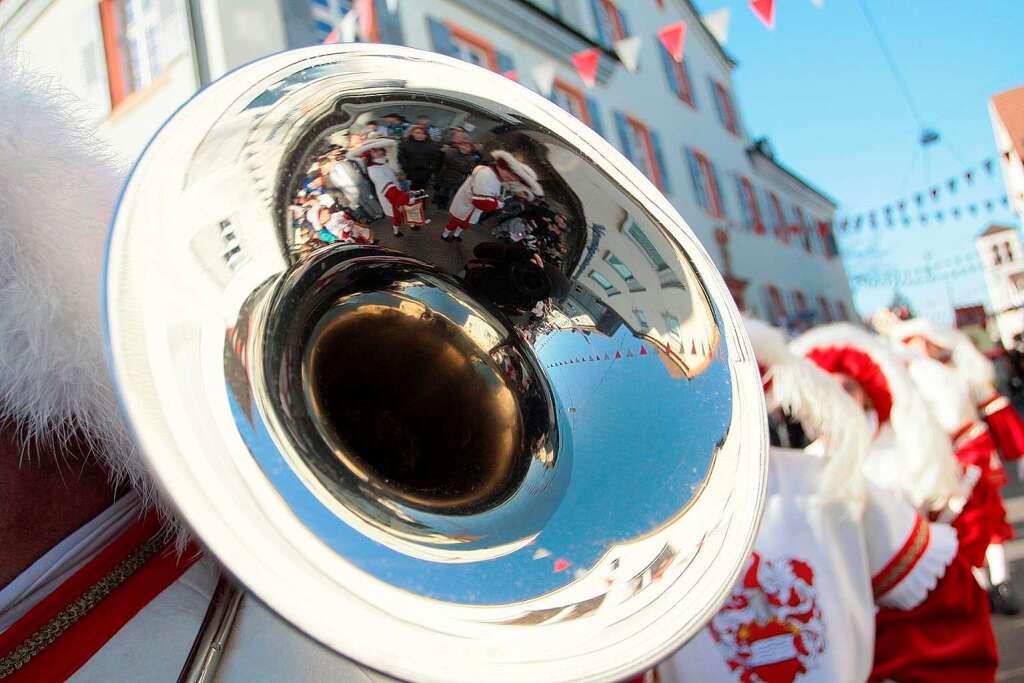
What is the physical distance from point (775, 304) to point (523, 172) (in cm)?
1421

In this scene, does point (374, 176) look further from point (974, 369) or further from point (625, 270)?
point (974, 369)

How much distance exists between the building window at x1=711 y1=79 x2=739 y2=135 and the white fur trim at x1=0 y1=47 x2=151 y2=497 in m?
15.4

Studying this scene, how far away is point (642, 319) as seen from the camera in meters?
1.13

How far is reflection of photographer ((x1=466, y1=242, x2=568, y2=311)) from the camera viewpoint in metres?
1.13

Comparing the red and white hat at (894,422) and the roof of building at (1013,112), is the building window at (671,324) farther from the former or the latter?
the roof of building at (1013,112)

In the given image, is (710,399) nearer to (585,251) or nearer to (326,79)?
(585,251)

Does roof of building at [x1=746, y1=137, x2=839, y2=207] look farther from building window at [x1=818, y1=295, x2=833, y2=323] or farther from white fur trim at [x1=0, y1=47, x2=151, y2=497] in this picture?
white fur trim at [x1=0, y1=47, x2=151, y2=497]

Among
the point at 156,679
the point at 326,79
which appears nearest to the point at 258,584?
the point at 156,679

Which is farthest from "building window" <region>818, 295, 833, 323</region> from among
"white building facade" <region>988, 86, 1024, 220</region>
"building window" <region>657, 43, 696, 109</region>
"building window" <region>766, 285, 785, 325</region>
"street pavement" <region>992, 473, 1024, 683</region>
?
"street pavement" <region>992, 473, 1024, 683</region>

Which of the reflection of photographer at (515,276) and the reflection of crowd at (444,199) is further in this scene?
the reflection of photographer at (515,276)

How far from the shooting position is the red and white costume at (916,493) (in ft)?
5.33

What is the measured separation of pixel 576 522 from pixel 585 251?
0.39 m

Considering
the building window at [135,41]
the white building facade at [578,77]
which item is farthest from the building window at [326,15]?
the building window at [135,41]

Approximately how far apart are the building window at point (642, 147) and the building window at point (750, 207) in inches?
128
